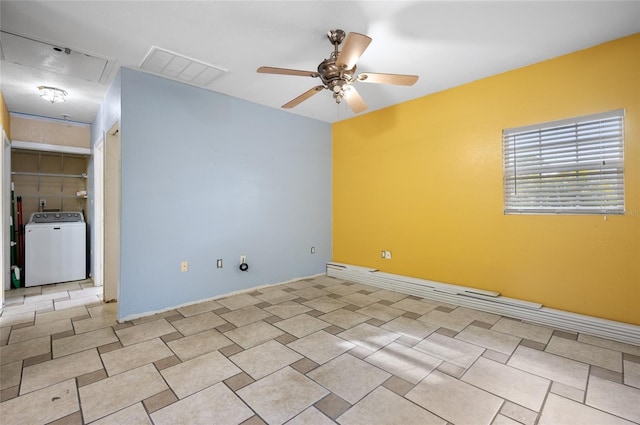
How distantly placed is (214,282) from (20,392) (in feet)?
6.19

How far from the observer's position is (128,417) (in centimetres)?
158

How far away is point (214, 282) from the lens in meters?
3.59

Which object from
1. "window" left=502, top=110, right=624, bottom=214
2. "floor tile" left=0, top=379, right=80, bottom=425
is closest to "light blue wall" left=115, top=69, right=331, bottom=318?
"floor tile" left=0, top=379, right=80, bottom=425

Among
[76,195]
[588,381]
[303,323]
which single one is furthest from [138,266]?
[588,381]

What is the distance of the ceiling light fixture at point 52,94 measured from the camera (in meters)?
3.35

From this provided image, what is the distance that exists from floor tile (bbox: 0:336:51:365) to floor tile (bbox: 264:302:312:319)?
1.89 m

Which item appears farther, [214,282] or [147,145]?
[214,282]

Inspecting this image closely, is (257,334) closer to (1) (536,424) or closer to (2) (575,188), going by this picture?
(1) (536,424)

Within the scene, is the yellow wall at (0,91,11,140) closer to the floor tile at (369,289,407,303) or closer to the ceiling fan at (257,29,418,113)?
the ceiling fan at (257,29,418,113)

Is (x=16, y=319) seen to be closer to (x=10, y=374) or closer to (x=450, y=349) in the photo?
(x=10, y=374)

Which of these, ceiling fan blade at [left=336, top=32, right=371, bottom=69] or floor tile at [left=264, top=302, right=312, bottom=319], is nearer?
ceiling fan blade at [left=336, top=32, right=371, bottom=69]

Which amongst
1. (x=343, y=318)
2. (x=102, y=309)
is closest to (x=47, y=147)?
(x=102, y=309)

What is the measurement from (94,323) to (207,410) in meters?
2.05

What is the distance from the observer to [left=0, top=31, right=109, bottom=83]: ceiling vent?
2439 mm
